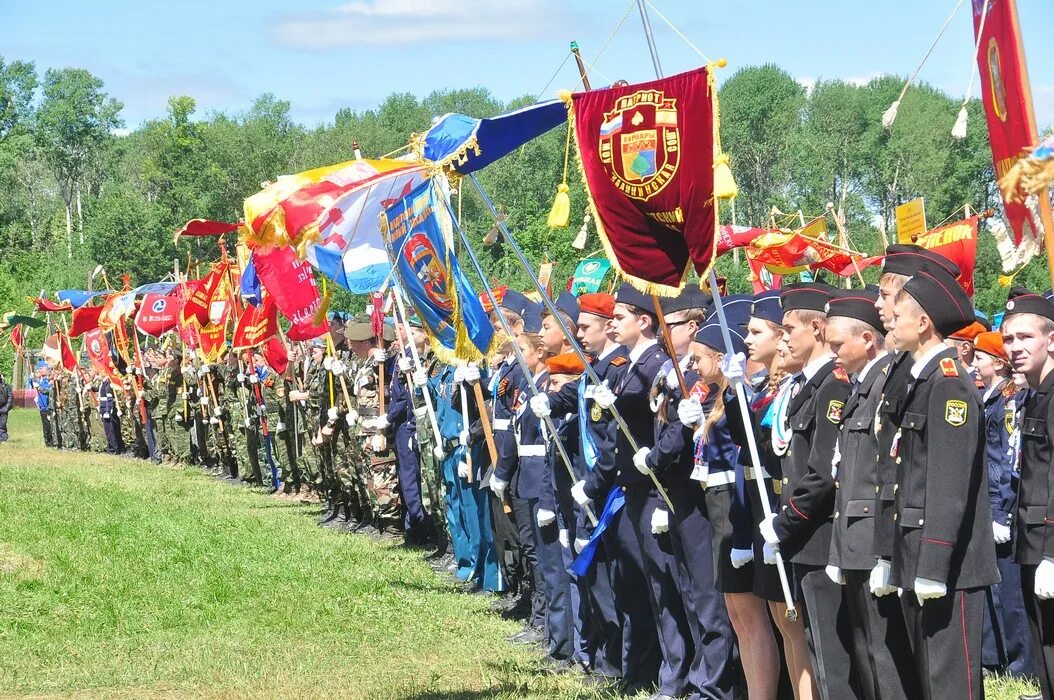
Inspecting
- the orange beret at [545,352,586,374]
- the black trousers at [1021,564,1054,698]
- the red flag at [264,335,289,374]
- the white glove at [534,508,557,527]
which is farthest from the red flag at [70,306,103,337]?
the black trousers at [1021,564,1054,698]

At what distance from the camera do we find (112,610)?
1079 centimetres

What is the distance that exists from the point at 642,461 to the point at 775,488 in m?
0.80

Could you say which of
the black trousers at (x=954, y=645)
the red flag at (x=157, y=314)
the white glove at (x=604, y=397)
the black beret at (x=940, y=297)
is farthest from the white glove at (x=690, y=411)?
the red flag at (x=157, y=314)

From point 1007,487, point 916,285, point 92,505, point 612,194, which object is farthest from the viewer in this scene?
point 92,505

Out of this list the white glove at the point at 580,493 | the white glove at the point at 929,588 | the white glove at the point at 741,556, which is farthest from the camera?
the white glove at the point at 580,493

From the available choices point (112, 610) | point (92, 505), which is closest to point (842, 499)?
point (112, 610)

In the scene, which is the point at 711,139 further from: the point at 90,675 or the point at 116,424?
the point at 116,424

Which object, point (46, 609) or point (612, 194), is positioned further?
point (46, 609)

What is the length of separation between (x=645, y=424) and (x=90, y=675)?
3890 millimetres

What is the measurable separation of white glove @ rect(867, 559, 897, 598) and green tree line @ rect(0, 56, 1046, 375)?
93.5 ft

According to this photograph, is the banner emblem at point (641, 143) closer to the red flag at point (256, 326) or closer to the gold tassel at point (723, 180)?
the gold tassel at point (723, 180)

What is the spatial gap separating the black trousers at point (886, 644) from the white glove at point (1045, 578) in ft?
1.92

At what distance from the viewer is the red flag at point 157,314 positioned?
23.4 metres

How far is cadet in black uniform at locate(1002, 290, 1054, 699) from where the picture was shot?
5957 mm
